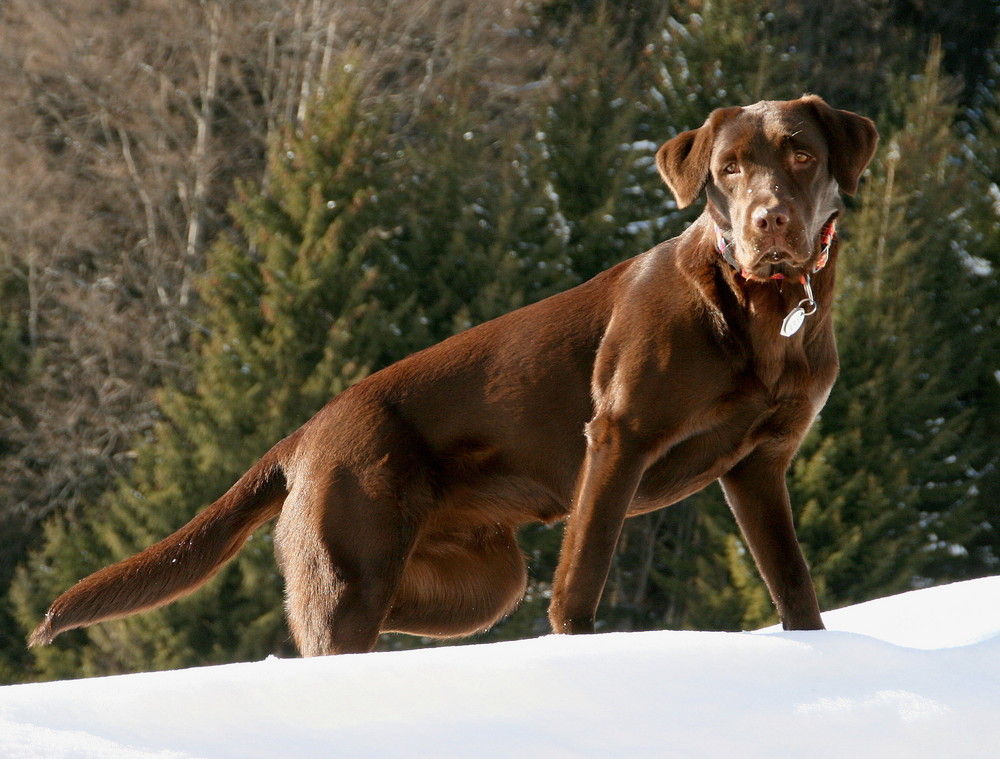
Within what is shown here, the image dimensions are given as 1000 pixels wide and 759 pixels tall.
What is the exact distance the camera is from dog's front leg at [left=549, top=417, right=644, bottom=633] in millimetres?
3662

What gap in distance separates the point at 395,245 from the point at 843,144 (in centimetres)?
1973

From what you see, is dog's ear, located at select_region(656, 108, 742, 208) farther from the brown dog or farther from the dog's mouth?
the dog's mouth

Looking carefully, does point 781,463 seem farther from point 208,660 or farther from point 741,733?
point 208,660

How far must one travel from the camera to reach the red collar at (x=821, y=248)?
12.2 feet

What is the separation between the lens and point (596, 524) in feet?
12.0

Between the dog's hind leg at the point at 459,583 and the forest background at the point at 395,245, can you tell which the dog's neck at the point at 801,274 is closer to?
the dog's hind leg at the point at 459,583

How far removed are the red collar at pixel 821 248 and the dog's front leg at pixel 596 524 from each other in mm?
545

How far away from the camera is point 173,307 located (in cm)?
2462

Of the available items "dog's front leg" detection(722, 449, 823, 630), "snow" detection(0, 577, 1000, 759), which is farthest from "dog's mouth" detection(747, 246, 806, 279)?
"snow" detection(0, 577, 1000, 759)

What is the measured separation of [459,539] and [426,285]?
18837mm

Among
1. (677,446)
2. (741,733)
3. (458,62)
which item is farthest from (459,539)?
(458,62)

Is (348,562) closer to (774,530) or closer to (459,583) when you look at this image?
(459,583)

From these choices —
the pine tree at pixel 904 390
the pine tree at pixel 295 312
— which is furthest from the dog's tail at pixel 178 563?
the pine tree at pixel 904 390

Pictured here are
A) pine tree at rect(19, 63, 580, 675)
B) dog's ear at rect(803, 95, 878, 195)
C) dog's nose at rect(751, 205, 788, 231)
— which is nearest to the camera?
dog's nose at rect(751, 205, 788, 231)
